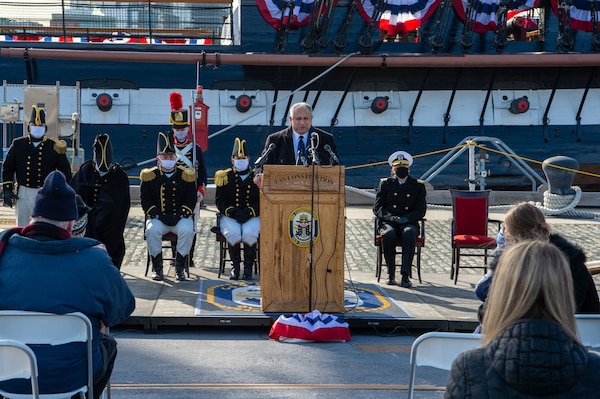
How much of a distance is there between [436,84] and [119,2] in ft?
23.3

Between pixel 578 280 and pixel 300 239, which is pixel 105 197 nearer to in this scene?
pixel 300 239

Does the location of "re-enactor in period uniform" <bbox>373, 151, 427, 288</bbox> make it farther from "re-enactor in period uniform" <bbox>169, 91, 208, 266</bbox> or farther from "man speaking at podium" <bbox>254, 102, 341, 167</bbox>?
"re-enactor in period uniform" <bbox>169, 91, 208, 266</bbox>

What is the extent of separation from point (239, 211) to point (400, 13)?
11094 mm

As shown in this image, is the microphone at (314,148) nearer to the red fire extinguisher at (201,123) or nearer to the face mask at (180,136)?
the face mask at (180,136)

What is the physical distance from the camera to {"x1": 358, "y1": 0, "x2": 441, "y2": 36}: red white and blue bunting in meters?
20.1

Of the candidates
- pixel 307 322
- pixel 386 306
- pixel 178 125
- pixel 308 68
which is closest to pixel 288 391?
pixel 307 322

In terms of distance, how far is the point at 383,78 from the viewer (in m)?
20.7

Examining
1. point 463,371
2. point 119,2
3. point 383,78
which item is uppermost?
point 119,2

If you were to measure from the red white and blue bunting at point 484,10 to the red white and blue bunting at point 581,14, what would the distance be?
0.80 metres

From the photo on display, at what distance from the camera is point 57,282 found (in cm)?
414

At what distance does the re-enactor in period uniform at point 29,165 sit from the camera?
10.3m

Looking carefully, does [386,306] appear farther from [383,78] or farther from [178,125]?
[383,78]

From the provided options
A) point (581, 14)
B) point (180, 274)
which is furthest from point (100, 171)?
point (581, 14)

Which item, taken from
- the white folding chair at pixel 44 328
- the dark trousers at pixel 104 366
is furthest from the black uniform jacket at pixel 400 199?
the white folding chair at pixel 44 328
